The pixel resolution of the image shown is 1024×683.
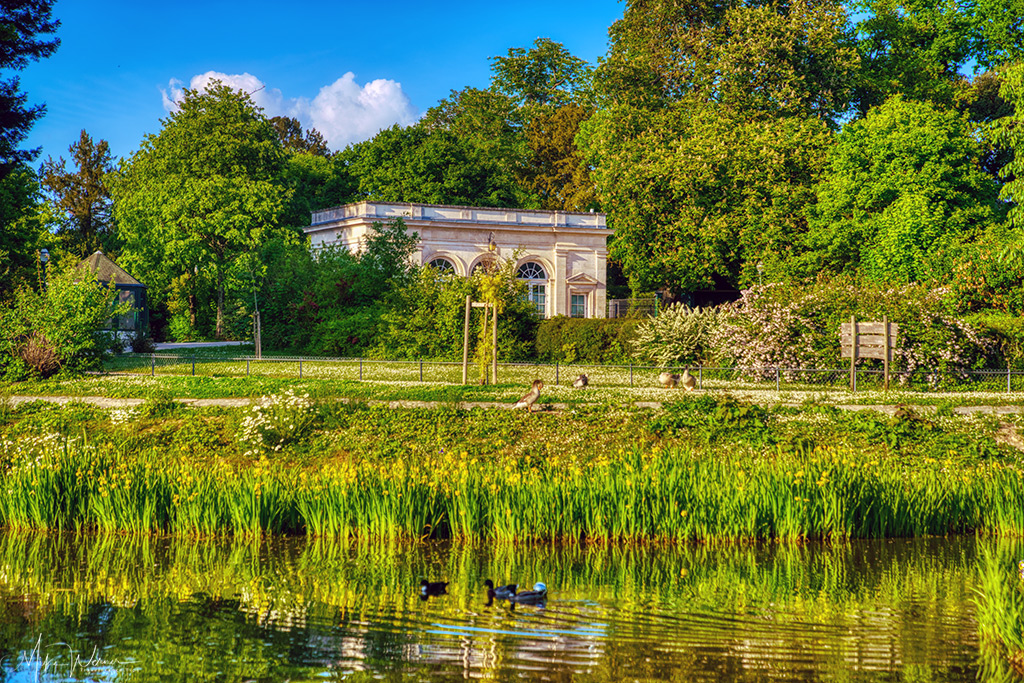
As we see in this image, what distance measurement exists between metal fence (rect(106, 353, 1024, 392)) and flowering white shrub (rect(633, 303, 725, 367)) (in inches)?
74.9

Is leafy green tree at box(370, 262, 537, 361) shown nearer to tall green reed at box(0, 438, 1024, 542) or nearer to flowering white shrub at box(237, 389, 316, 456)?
flowering white shrub at box(237, 389, 316, 456)

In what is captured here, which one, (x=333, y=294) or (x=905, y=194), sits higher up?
(x=905, y=194)

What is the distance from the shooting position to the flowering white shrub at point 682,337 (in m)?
27.4

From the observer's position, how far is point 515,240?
48219 millimetres

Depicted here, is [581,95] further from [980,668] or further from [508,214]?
[980,668]

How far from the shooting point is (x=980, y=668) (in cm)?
702

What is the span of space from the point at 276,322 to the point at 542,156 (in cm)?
2701

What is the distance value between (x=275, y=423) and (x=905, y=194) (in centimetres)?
2124

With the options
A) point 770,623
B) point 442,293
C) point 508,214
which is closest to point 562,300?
point 508,214

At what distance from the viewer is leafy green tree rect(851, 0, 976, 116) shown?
36719 millimetres

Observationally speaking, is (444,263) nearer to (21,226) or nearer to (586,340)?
(586,340)

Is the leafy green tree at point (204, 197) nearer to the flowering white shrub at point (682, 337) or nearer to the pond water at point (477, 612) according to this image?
the flowering white shrub at point (682, 337)

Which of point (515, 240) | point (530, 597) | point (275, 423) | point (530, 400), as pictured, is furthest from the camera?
point (515, 240)

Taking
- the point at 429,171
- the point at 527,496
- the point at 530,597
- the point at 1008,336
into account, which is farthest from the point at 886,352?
the point at 429,171
